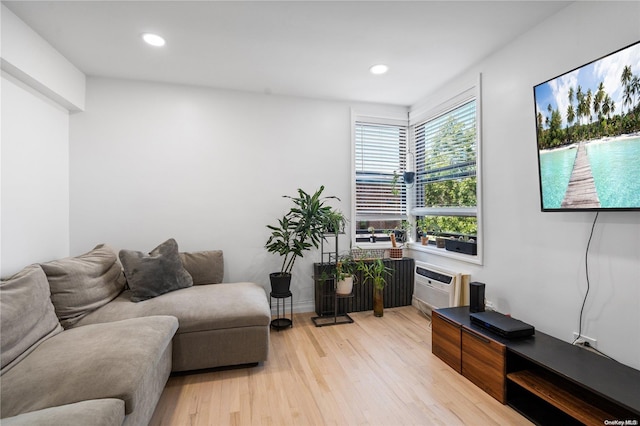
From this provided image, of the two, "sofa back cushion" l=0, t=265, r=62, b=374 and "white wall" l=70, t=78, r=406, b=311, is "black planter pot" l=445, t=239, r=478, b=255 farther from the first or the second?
"sofa back cushion" l=0, t=265, r=62, b=374

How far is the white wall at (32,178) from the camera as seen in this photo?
2.19 metres

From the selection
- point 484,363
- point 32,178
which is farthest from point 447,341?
point 32,178

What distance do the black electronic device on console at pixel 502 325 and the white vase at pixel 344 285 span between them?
4.52 ft

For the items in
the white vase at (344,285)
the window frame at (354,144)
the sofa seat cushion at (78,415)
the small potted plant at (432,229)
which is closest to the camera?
the sofa seat cushion at (78,415)

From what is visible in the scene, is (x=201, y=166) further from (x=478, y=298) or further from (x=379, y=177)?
(x=478, y=298)

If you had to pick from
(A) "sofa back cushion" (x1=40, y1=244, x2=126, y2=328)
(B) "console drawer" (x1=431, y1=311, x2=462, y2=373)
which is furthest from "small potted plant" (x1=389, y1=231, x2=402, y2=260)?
(A) "sofa back cushion" (x1=40, y1=244, x2=126, y2=328)

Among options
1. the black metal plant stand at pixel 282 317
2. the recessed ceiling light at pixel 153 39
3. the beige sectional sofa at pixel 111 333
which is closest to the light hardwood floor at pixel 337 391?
the beige sectional sofa at pixel 111 333

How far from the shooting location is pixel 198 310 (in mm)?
2326

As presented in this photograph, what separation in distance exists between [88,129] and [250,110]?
1667 millimetres

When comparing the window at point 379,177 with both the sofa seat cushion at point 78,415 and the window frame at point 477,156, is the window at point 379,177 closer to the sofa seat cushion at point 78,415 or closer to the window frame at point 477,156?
the window frame at point 477,156

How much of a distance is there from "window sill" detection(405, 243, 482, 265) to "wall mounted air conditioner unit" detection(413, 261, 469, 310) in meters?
0.16

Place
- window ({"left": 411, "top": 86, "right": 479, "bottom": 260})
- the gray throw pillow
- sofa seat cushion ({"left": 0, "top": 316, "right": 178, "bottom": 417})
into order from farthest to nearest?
window ({"left": 411, "top": 86, "right": 479, "bottom": 260}) → the gray throw pillow → sofa seat cushion ({"left": 0, "top": 316, "right": 178, "bottom": 417})

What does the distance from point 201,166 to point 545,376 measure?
11.5ft

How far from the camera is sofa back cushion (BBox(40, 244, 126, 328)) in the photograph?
2.04 m
